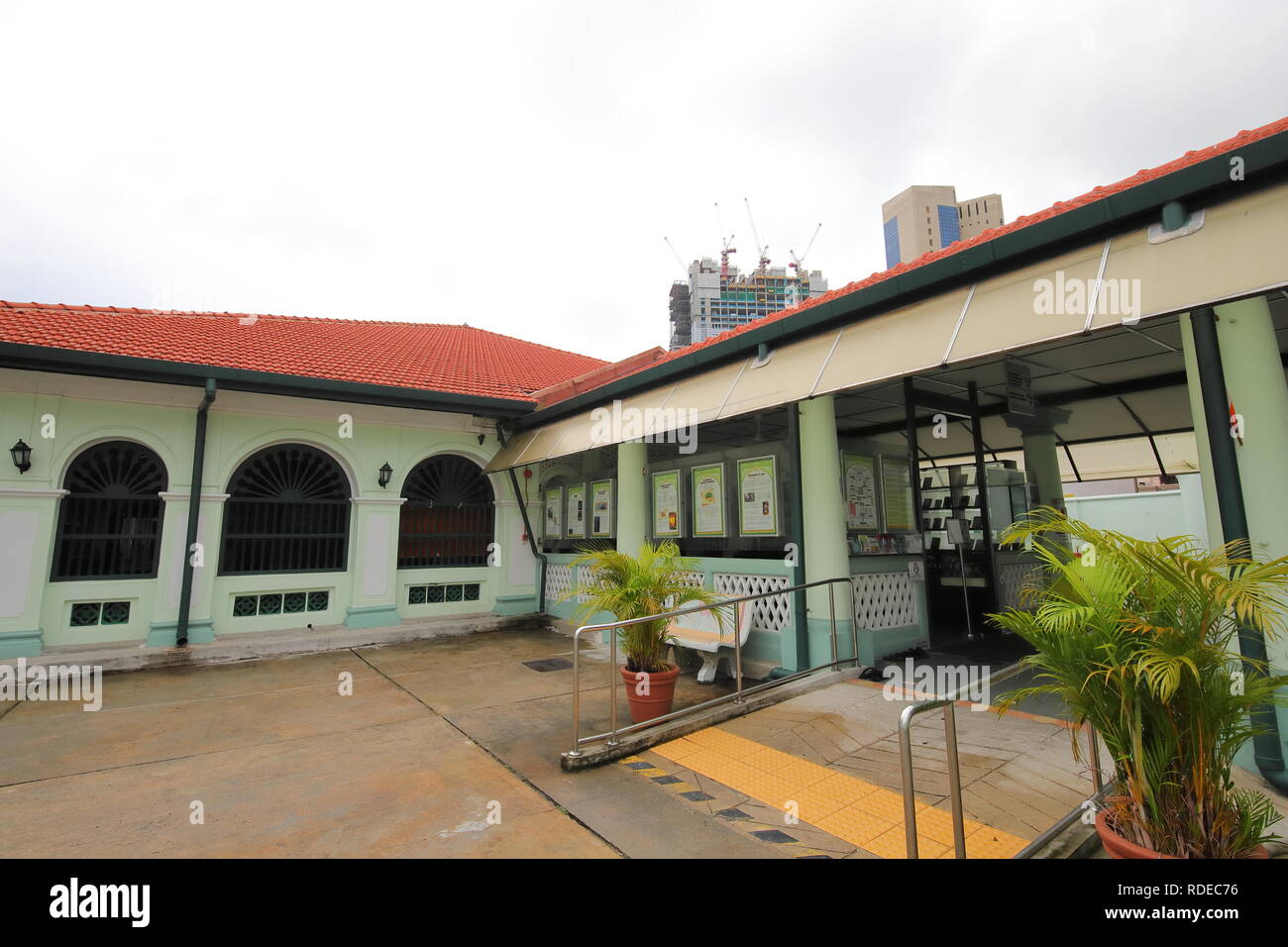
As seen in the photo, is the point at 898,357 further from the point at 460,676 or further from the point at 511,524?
the point at 511,524

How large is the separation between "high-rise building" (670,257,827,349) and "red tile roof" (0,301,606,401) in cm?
7643

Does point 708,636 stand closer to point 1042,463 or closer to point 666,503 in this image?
point 666,503

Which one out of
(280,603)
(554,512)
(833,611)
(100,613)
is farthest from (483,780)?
(554,512)

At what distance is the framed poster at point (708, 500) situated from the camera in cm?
762

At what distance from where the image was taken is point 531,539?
35.3 ft

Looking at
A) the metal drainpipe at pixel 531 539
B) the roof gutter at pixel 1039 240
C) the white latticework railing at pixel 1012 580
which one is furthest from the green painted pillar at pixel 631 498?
the white latticework railing at pixel 1012 580

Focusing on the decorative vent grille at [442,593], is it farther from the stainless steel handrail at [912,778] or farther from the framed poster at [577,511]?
the stainless steel handrail at [912,778]

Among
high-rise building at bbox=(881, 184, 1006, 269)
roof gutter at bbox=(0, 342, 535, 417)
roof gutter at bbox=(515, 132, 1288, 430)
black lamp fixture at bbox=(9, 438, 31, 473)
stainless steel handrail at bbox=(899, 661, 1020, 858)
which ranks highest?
high-rise building at bbox=(881, 184, 1006, 269)

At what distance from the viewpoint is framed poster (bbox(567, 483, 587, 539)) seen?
1017cm

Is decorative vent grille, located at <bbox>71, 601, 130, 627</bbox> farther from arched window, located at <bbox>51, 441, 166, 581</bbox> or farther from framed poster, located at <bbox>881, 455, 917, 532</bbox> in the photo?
framed poster, located at <bbox>881, 455, 917, 532</bbox>

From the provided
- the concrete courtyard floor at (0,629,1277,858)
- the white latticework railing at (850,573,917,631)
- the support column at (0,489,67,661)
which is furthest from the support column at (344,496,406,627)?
the white latticework railing at (850,573,917,631)

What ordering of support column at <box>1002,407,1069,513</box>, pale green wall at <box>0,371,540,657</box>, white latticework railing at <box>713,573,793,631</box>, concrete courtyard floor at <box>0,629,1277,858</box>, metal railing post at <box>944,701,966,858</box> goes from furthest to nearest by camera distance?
support column at <box>1002,407,1069,513</box>, pale green wall at <box>0,371,540,657</box>, white latticework railing at <box>713,573,793,631</box>, concrete courtyard floor at <box>0,629,1277,858</box>, metal railing post at <box>944,701,966,858</box>
